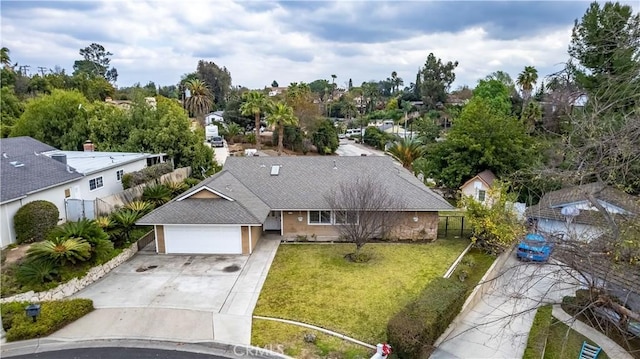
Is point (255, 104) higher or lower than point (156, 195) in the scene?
higher

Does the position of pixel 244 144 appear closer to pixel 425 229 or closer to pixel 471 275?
pixel 425 229

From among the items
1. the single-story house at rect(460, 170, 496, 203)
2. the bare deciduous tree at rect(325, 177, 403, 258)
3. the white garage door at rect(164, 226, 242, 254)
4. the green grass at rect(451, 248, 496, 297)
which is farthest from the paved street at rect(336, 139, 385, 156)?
the white garage door at rect(164, 226, 242, 254)

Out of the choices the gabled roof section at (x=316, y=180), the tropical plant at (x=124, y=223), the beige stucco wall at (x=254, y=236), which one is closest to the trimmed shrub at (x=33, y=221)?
the tropical plant at (x=124, y=223)

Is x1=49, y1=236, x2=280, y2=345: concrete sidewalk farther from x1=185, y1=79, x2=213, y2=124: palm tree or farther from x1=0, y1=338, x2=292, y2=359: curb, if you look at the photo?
x1=185, y1=79, x2=213, y2=124: palm tree

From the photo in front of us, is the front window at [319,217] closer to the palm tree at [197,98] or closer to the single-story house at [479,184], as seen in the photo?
the single-story house at [479,184]

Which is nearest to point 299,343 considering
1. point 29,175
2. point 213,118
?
point 29,175

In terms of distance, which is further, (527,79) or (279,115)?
(527,79)

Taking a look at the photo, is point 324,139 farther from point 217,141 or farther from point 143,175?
point 143,175

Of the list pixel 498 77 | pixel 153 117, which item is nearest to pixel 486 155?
pixel 153 117
